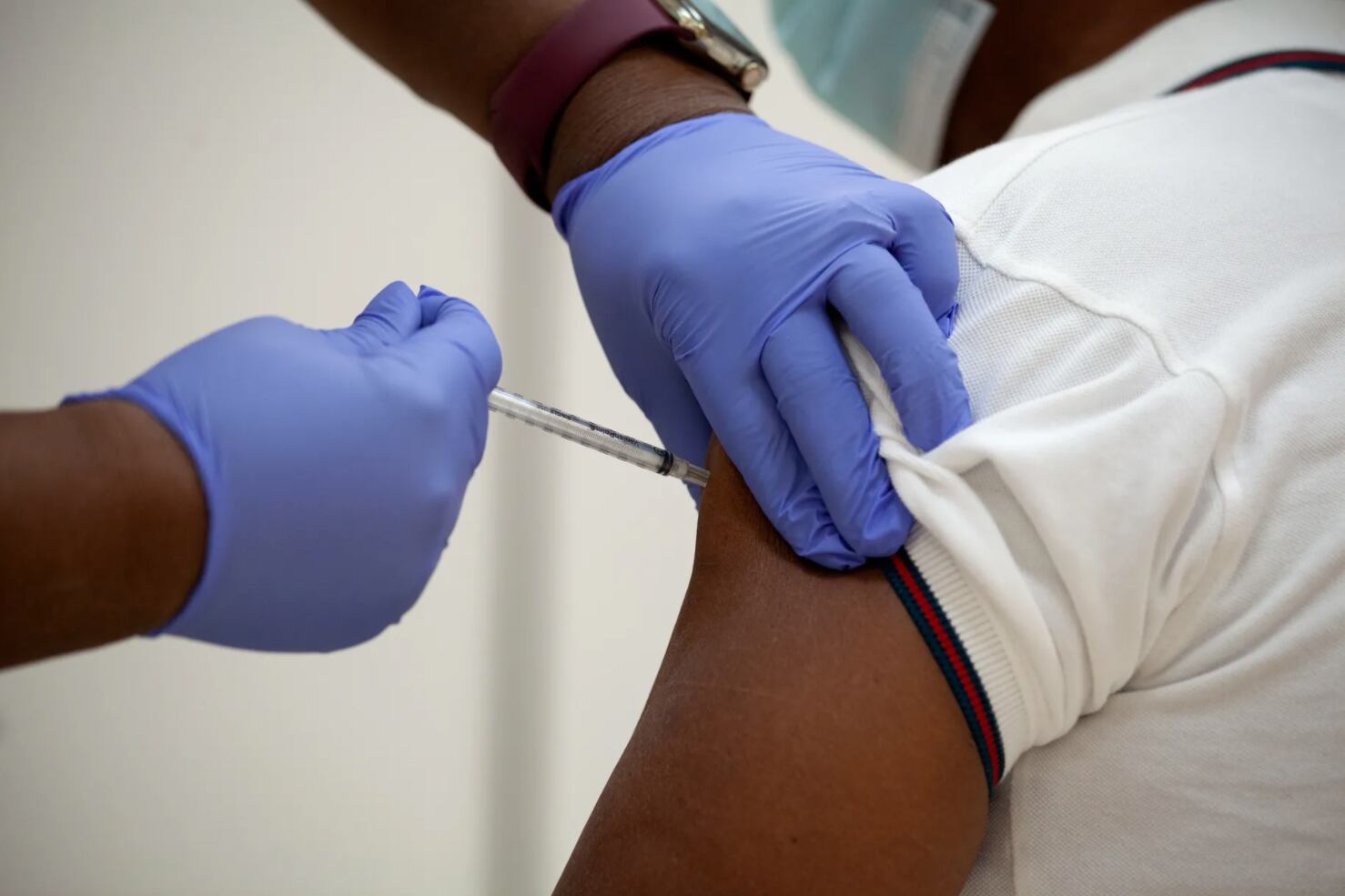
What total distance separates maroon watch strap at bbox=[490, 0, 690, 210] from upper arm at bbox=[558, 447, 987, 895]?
20.1 inches

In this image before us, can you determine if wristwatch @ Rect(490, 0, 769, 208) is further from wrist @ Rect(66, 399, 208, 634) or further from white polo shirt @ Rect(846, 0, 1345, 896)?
wrist @ Rect(66, 399, 208, 634)

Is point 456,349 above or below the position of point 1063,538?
above

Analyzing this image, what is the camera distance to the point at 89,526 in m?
0.49

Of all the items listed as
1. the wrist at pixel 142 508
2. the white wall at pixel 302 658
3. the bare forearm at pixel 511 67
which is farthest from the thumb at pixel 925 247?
the white wall at pixel 302 658

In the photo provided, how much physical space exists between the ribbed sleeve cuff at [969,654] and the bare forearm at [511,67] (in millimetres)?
459

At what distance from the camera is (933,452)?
25.9 inches

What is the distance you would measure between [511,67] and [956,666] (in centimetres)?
66

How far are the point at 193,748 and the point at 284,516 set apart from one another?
2.66ft

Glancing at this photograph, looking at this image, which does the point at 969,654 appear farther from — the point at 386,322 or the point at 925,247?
the point at 386,322

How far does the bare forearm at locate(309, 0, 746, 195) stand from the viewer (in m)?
0.92

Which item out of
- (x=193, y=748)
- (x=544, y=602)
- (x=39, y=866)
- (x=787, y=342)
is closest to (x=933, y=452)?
(x=787, y=342)

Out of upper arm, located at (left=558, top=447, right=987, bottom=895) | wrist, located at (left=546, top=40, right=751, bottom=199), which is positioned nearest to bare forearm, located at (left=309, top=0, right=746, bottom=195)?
wrist, located at (left=546, top=40, right=751, bottom=199)

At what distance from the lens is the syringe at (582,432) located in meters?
0.73

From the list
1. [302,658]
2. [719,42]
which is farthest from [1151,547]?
[302,658]
